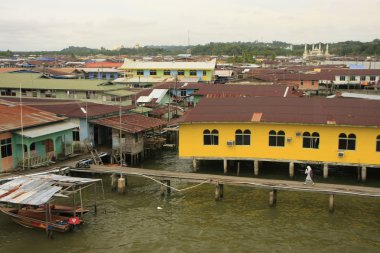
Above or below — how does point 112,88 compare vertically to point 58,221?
above

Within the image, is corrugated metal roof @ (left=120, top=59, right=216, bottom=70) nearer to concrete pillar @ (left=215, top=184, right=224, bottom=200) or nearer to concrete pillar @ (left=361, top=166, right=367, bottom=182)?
concrete pillar @ (left=361, top=166, right=367, bottom=182)

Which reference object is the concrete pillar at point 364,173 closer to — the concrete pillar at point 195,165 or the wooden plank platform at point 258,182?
the wooden plank platform at point 258,182

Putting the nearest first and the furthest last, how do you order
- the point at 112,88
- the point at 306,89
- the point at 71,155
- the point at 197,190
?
the point at 197,190
the point at 71,155
the point at 112,88
the point at 306,89

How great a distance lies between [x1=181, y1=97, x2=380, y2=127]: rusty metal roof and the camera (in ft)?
85.5

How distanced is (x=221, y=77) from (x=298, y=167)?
171 ft

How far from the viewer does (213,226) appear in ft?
66.2

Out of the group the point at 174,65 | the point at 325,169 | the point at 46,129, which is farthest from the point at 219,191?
the point at 174,65

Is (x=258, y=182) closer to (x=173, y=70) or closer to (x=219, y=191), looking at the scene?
(x=219, y=191)

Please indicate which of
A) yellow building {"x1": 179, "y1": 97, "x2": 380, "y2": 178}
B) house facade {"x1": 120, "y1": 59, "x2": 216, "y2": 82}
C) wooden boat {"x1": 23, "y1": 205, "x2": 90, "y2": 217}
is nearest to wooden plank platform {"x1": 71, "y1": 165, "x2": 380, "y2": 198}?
yellow building {"x1": 179, "y1": 97, "x2": 380, "y2": 178}

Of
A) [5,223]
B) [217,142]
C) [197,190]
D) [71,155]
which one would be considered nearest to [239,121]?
[217,142]

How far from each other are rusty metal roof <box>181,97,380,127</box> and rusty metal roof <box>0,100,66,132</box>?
911cm

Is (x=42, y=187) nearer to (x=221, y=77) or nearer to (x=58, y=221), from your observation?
(x=58, y=221)

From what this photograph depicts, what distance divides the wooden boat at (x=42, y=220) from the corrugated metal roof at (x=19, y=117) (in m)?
6.12

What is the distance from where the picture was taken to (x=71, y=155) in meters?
29.0
